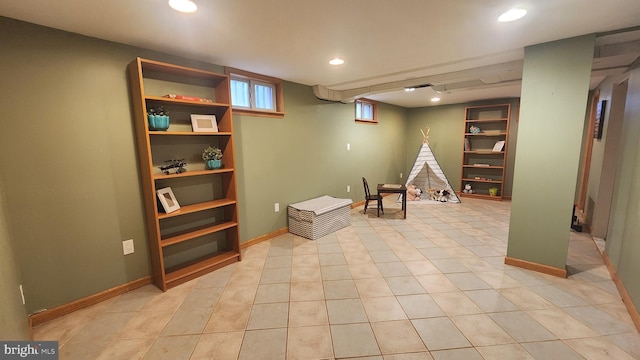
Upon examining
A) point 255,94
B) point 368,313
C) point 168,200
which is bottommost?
point 368,313

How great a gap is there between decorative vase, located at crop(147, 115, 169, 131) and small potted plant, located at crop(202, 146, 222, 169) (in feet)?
1.53

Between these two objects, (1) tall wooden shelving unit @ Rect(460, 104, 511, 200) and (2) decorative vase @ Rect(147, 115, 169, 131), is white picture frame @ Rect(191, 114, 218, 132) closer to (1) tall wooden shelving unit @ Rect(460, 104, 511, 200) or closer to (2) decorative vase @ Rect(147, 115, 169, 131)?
(2) decorative vase @ Rect(147, 115, 169, 131)

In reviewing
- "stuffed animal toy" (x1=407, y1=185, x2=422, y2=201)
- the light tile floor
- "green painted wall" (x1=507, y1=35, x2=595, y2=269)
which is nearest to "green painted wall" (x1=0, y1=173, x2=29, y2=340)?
the light tile floor

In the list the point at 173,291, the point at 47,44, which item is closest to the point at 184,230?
the point at 173,291

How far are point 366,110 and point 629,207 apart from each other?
4.22 m

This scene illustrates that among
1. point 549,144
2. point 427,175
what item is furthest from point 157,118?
point 427,175

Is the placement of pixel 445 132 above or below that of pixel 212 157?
above

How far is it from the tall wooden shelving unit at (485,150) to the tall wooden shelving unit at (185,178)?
18.3 feet

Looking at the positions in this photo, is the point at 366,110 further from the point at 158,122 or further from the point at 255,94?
the point at 158,122

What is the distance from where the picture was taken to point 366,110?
5.65 meters

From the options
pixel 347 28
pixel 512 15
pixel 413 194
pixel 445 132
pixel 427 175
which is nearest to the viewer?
pixel 512 15

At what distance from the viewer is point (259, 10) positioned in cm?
171

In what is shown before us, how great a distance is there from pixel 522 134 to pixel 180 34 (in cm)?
323

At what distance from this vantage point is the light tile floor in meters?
1.67
